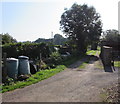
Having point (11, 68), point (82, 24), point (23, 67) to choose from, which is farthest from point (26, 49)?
point (82, 24)

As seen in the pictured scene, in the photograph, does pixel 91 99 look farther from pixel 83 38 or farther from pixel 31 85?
pixel 83 38

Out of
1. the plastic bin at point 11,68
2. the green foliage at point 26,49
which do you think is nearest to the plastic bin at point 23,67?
the plastic bin at point 11,68

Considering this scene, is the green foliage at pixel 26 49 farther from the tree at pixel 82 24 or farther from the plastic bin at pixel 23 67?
the tree at pixel 82 24

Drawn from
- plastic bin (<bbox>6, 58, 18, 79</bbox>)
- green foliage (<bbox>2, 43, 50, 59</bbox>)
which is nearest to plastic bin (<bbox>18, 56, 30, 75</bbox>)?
plastic bin (<bbox>6, 58, 18, 79</bbox>)

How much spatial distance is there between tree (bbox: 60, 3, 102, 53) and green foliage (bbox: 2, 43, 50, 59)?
15527 mm

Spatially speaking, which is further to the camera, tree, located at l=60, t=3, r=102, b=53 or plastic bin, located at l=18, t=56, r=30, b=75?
tree, located at l=60, t=3, r=102, b=53

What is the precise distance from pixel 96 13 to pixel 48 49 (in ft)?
65.9

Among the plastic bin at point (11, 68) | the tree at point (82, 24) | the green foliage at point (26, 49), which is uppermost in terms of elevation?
the tree at point (82, 24)

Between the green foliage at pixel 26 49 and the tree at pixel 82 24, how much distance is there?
15.5m

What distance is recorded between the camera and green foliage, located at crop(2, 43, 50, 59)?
11.4m

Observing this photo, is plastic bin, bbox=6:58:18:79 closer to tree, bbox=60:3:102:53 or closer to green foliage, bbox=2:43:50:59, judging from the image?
green foliage, bbox=2:43:50:59

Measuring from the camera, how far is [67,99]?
4.69 m

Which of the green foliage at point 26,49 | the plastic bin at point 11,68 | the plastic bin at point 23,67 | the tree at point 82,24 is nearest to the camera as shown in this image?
the plastic bin at point 11,68

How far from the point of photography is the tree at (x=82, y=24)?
2806cm
